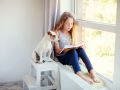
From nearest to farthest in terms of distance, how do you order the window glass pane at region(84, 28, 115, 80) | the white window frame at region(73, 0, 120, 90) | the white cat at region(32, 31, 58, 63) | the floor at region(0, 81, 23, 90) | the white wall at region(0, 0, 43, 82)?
the white window frame at region(73, 0, 120, 90)
the window glass pane at region(84, 28, 115, 80)
the white cat at region(32, 31, 58, 63)
the floor at region(0, 81, 23, 90)
the white wall at region(0, 0, 43, 82)

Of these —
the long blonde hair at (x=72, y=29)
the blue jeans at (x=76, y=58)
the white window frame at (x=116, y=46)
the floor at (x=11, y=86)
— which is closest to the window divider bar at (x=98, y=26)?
the white window frame at (x=116, y=46)

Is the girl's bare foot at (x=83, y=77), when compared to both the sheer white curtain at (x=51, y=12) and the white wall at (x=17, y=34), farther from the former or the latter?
the white wall at (x=17, y=34)

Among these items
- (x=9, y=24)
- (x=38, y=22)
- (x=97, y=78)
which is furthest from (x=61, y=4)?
(x=97, y=78)

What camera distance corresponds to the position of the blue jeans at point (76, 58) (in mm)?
2377

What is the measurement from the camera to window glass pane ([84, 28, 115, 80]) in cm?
216

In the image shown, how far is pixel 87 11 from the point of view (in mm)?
2643

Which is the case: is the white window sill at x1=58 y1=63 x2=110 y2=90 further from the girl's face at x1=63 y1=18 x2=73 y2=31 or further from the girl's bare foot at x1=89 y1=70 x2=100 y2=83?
the girl's face at x1=63 y1=18 x2=73 y2=31

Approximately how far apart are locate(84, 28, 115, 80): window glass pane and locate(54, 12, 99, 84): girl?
0.46 feet

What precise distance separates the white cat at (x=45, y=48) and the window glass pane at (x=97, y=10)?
0.49 metres

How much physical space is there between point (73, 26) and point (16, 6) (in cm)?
102

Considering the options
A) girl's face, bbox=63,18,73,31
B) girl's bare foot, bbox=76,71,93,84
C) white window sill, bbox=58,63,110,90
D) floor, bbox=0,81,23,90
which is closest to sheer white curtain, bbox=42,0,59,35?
girl's face, bbox=63,18,73,31

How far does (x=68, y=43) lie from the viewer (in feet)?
8.79

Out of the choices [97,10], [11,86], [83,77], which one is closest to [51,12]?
[97,10]

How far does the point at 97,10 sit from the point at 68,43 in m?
Result: 0.55
